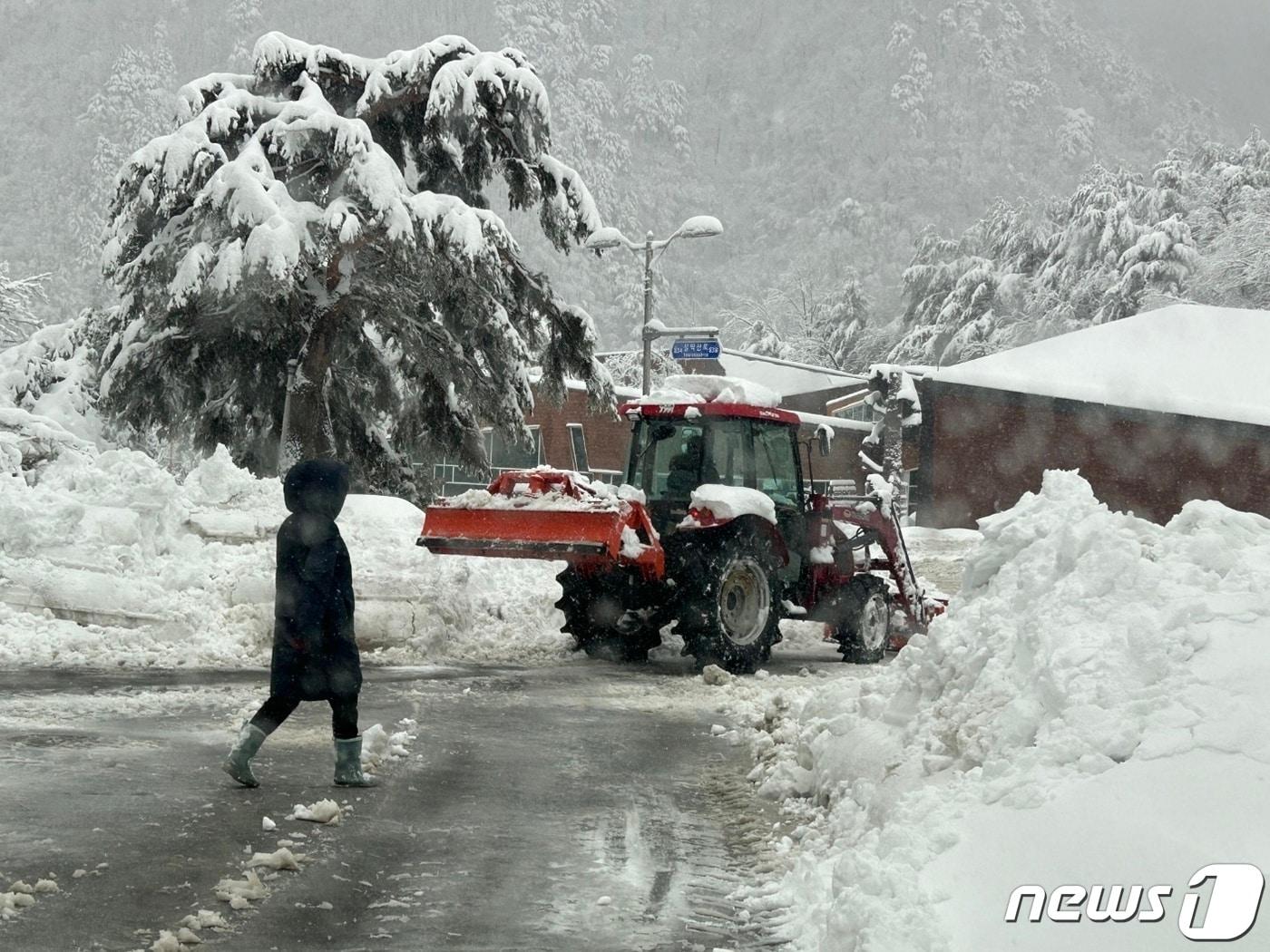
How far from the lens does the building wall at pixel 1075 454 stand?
3394 centimetres

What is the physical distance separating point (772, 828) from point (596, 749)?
2282 mm

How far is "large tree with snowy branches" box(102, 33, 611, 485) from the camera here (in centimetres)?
2241

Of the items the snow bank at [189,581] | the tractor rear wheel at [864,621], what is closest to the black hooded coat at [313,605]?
the snow bank at [189,581]

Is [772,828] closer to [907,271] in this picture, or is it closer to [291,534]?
[291,534]

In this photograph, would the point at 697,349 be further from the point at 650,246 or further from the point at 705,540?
the point at 705,540

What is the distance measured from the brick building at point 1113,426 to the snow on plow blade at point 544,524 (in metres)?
23.8

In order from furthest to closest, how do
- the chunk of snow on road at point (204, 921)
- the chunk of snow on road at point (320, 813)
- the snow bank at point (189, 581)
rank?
1. the snow bank at point (189, 581)
2. the chunk of snow on road at point (320, 813)
3. the chunk of snow on road at point (204, 921)

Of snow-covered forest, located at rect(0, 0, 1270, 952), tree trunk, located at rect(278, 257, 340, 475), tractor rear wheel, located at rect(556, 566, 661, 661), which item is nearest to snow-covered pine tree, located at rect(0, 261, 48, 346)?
snow-covered forest, located at rect(0, 0, 1270, 952)

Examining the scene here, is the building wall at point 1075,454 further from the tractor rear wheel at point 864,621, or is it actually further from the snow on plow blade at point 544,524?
the snow on plow blade at point 544,524

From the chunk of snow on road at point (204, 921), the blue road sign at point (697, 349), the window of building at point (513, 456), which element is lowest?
the chunk of snow on road at point (204, 921)

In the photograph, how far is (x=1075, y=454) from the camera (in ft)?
116

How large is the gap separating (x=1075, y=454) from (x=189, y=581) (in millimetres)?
Result: 26218

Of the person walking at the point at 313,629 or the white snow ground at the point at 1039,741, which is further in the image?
the person walking at the point at 313,629

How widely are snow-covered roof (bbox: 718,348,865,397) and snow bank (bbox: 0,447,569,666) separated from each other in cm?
3677
